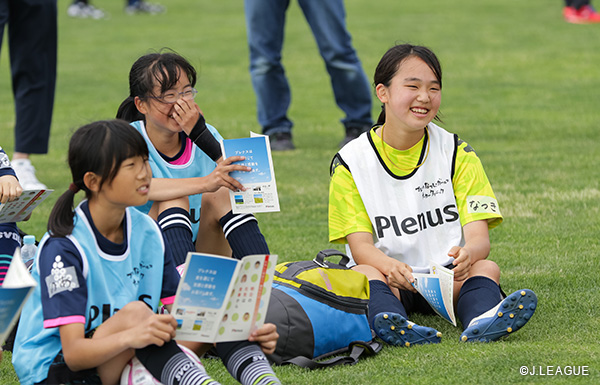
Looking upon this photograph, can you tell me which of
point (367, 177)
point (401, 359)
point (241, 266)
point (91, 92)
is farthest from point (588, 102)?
point (241, 266)

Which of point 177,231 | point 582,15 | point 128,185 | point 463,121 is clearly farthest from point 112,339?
point 582,15

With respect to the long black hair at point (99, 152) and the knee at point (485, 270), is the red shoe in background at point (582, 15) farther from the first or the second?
the long black hair at point (99, 152)

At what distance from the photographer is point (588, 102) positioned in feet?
30.7

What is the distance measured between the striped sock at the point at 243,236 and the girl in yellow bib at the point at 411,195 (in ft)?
1.07

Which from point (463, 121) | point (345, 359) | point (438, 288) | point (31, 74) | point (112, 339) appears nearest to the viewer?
point (112, 339)

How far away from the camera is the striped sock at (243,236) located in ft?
12.4

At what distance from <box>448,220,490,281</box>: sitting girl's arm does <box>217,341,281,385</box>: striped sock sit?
1.05 meters

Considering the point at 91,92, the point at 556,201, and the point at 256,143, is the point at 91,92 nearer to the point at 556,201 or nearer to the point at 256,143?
the point at 556,201

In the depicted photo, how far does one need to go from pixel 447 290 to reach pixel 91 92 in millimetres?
7956

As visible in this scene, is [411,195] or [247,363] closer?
[247,363]

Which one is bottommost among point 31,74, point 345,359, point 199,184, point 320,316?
point 345,359

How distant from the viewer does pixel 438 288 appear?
3.57 meters

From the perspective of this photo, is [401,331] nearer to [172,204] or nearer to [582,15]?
[172,204]

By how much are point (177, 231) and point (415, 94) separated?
1.07m
